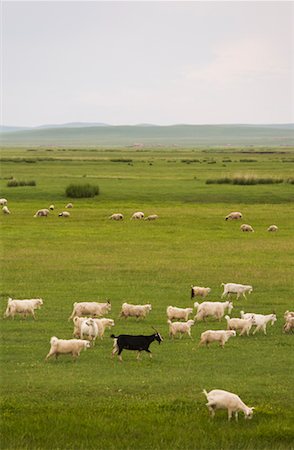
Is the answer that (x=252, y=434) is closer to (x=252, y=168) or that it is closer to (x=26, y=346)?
(x=26, y=346)

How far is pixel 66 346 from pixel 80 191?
48.8m

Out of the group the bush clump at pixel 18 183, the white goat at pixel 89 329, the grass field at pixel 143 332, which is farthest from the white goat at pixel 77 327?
the bush clump at pixel 18 183

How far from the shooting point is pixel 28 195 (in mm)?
69500

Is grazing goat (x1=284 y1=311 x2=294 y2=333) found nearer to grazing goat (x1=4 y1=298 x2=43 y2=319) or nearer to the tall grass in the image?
grazing goat (x1=4 y1=298 x2=43 y2=319)

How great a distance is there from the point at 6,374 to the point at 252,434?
673 centimetres

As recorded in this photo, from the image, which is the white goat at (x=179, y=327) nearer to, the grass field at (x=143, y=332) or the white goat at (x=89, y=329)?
the grass field at (x=143, y=332)

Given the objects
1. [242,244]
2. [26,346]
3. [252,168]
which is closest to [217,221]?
[242,244]

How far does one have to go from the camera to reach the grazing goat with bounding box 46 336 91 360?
67.7ft

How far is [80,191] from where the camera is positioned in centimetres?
6906

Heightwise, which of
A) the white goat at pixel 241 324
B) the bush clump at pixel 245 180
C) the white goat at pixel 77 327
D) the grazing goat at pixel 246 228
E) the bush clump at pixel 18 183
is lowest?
the grazing goat at pixel 246 228

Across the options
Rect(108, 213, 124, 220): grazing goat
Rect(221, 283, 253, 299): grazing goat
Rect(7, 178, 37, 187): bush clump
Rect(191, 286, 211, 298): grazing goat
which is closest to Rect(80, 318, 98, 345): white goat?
Rect(191, 286, 211, 298): grazing goat

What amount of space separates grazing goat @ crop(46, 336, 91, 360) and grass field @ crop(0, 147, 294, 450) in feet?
1.02

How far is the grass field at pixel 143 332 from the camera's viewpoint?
16.2 metres

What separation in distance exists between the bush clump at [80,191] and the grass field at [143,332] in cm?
501
